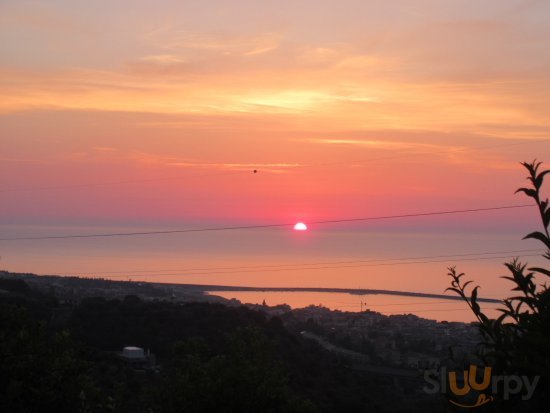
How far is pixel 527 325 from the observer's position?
356 cm

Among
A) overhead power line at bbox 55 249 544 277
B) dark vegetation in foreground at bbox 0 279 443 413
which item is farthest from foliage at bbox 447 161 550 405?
overhead power line at bbox 55 249 544 277

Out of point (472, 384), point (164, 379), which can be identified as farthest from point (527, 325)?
point (164, 379)

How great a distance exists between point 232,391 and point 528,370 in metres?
5.53

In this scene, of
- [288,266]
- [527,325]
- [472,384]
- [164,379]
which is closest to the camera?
[527,325]

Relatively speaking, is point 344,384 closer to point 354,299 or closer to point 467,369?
point 467,369

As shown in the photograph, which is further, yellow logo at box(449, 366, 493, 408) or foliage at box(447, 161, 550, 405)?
yellow logo at box(449, 366, 493, 408)

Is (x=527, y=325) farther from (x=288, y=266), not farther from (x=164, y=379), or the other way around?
(x=288, y=266)

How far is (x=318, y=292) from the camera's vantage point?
61.4 metres

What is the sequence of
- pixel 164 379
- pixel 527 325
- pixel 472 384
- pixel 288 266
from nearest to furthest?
pixel 527 325, pixel 472 384, pixel 164 379, pixel 288 266

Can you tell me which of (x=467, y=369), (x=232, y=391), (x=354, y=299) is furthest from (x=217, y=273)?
(x=467, y=369)

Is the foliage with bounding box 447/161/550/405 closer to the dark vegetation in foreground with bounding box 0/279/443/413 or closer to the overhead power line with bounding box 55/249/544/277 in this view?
the dark vegetation in foreground with bounding box 0/279/443/413

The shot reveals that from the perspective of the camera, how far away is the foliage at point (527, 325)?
3.36 m

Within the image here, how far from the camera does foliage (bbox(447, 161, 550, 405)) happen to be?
3357 millimetres

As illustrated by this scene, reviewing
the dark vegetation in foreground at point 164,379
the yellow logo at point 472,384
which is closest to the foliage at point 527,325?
the yellow logo at point 472,384
